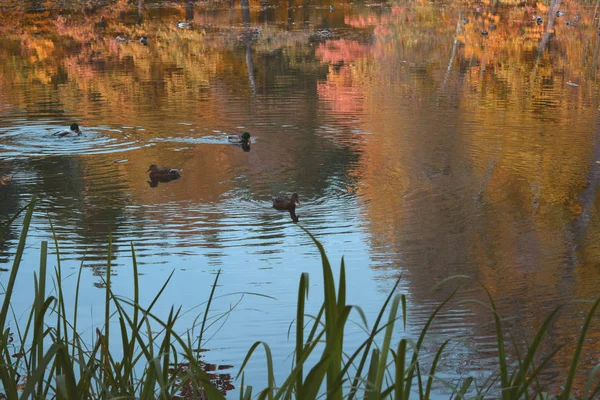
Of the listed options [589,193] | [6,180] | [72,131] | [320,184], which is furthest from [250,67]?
[589,193]

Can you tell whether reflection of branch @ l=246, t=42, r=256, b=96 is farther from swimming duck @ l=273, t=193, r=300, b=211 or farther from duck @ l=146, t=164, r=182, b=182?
swimming duck @ l=273, t=193, r=300, b=211

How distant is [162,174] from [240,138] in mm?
2207

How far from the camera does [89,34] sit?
110ft

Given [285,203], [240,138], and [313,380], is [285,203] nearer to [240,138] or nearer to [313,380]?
[240,138]

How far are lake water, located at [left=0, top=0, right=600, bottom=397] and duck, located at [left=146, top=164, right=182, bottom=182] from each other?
5.3 inches

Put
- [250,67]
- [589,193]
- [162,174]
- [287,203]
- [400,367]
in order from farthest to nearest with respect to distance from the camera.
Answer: [250,67]
[162,174]
[589,193]
[287,203]
[400,367]

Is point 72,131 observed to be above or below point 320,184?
above

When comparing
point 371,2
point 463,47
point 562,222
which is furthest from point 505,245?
point 371,2

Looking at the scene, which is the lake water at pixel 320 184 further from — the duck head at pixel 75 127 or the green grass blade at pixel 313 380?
the green grass blade at pixel 313 380

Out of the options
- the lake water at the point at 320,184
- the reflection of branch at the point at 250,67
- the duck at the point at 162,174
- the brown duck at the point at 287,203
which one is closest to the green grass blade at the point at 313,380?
the lake water at the point at 320,184

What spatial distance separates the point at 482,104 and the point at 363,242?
9034 millimetres

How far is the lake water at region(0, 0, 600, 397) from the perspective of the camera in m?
6.46

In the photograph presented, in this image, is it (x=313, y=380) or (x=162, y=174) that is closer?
(x=313, y=380)

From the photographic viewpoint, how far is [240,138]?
12281 millimetres
